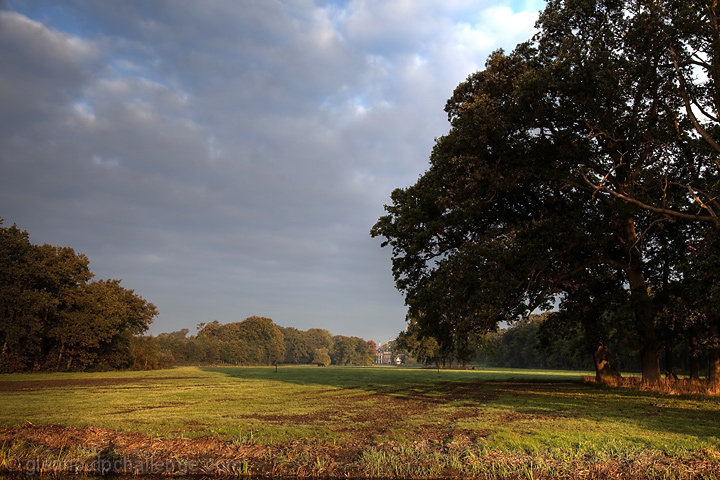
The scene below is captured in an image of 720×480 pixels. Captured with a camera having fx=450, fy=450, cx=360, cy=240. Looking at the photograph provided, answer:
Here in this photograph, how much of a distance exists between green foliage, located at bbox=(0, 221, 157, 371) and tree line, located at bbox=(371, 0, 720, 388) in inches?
1997

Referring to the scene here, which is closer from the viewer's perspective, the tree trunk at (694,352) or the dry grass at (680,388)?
the dry grass at (680,388)

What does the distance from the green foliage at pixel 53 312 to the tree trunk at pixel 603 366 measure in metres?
59.2

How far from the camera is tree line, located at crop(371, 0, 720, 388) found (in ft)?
66.2

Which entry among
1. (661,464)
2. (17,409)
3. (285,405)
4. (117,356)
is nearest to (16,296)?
(117,356)

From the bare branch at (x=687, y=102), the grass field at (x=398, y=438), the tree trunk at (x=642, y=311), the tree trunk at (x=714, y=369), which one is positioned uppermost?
the bare branch at (x=687, y=102)

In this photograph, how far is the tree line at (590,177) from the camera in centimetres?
2019

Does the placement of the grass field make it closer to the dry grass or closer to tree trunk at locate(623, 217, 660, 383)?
the dry grass

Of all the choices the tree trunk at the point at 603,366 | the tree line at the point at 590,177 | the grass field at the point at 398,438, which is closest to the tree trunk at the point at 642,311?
the tree line at the point at 590,177

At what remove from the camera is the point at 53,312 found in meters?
57.8

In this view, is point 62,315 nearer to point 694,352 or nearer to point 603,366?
point 603,366

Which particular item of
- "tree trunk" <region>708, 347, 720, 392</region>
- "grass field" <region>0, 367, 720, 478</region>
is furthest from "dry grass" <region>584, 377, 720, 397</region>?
"grass field" <region>0, 367, 720, 478</region>

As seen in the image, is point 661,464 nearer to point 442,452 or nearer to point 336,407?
point 442,452

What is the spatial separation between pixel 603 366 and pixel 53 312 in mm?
62347

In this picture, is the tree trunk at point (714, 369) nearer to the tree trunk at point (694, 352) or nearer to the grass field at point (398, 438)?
the tree trunk at point (694, 352)
